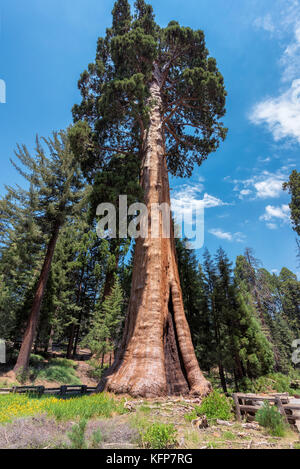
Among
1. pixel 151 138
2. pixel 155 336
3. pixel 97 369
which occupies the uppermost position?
pixel 151 138

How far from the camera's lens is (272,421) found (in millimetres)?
3713

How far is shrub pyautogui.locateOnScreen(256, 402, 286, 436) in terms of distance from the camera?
11.8 ft

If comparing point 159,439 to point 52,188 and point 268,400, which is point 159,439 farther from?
point 52,188

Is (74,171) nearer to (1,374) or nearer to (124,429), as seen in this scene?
(1,374)

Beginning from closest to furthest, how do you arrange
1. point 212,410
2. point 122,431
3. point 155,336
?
point 122,431 < point 212,410 < point 155,336

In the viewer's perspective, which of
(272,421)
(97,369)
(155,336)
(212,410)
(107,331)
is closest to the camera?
(272,421)

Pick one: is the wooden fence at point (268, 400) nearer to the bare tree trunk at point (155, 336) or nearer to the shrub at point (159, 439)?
the bare tree trunk at point (155, 336)

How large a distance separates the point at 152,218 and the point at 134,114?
3735mm

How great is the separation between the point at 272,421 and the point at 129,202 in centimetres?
646

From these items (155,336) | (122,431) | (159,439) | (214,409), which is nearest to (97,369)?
(155,336)

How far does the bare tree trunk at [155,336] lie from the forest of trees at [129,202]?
0.13 m

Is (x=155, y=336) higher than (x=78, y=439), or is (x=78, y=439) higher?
(x=155, y=336)

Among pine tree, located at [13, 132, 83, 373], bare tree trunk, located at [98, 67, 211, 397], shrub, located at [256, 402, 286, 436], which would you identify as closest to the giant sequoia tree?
bare tree trunk, located at [98, 67, 211, 397]
